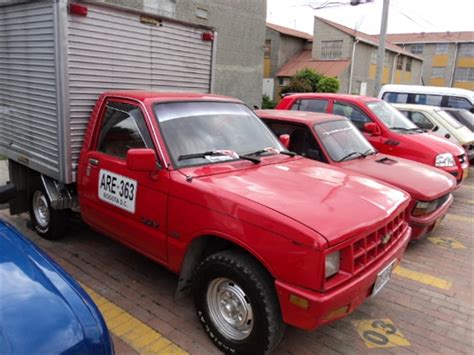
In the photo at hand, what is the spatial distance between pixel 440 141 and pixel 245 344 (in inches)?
240

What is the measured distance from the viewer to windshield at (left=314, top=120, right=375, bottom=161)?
5.25 m

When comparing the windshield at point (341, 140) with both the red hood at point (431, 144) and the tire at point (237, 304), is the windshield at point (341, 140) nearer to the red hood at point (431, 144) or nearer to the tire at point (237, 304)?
the red hood at point (431, 144)

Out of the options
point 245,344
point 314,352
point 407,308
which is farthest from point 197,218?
point 407,308

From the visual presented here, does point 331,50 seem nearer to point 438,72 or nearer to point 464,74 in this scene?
point 438,72

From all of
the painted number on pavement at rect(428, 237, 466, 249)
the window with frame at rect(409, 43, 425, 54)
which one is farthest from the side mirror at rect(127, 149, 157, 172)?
the window with frame at rect(409, 43, 425, 54)

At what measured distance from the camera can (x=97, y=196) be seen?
12.9 feet

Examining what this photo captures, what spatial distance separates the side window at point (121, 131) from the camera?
140 inches

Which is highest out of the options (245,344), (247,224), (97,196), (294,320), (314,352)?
(247,224)

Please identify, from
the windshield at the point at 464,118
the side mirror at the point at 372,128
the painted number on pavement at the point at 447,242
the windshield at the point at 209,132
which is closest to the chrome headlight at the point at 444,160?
the side mirror at the point at 372,128

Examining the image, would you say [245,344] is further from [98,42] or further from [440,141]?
[440,141]

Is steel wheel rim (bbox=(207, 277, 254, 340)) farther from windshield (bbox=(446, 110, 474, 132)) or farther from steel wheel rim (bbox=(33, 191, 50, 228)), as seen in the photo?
windshield (bbox=(446, 110, 474, 132))

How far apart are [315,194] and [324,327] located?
1.25 meters

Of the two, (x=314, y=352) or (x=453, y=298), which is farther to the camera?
(x=453, y=298)

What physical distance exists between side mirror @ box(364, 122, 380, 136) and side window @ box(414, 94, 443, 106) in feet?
21.9
